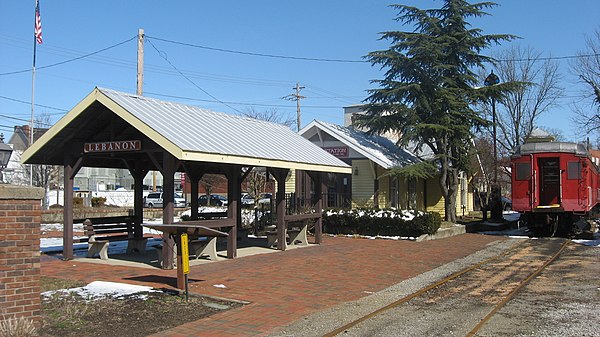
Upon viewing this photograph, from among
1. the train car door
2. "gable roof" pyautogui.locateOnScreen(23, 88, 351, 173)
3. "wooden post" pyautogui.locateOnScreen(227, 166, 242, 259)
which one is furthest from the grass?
the train car door

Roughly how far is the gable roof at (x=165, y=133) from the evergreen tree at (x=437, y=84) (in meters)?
9.71

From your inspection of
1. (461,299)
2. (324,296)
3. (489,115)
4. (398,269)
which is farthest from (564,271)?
(489,115)

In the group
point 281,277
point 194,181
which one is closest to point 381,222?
point 194,181

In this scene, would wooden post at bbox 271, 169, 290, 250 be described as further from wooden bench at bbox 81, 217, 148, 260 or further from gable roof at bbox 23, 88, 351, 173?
wooden bench at bbox 81, 217, 148, 260

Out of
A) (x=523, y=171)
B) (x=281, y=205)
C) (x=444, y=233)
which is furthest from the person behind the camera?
(x=444, y=233)

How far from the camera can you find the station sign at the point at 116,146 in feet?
42.2

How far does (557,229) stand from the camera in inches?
899

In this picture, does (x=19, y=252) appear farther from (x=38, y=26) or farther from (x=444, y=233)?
(x=38, y=26)

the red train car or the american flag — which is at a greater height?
the american flag

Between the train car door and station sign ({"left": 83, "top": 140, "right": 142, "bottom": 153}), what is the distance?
50.9 ft

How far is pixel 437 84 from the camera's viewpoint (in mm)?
25875

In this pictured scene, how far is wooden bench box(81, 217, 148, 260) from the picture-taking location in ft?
47.3

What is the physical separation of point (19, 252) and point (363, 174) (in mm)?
21678

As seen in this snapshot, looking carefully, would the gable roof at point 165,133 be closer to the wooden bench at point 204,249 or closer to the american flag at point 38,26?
the wooden bench at point 204,249
